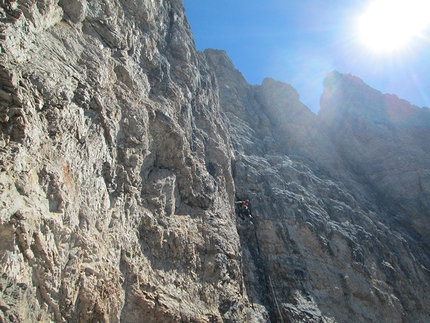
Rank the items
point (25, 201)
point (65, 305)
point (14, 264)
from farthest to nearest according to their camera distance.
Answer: point (65, 305) < point (25, 201) < point (14, 264)

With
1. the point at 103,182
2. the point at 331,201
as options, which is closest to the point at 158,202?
the point at 103,182

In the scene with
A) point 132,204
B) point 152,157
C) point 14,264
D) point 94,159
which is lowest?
point 14,264

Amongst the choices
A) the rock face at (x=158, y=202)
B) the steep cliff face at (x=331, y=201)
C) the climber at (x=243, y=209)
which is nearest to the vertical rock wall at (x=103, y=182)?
the rock face at (x=158, y=202)

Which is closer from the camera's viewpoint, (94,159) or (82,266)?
(82,266)

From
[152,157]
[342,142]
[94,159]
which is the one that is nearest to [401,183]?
[342,142]

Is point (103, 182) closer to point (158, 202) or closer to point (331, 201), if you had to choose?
point (158, 202)

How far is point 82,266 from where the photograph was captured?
9164 millimetres

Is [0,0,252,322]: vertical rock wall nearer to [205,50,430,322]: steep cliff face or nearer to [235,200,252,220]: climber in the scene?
[235,200,252,220]: climber

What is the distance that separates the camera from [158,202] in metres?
13.9

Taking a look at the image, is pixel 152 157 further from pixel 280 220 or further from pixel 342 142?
pixel 342 142

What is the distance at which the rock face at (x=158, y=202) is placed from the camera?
8406 mm

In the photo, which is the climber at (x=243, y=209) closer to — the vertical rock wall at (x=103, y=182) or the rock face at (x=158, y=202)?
the rock face at (x=158, y=202)

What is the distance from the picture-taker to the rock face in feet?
27.6

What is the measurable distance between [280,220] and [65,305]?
1585 centimetres
